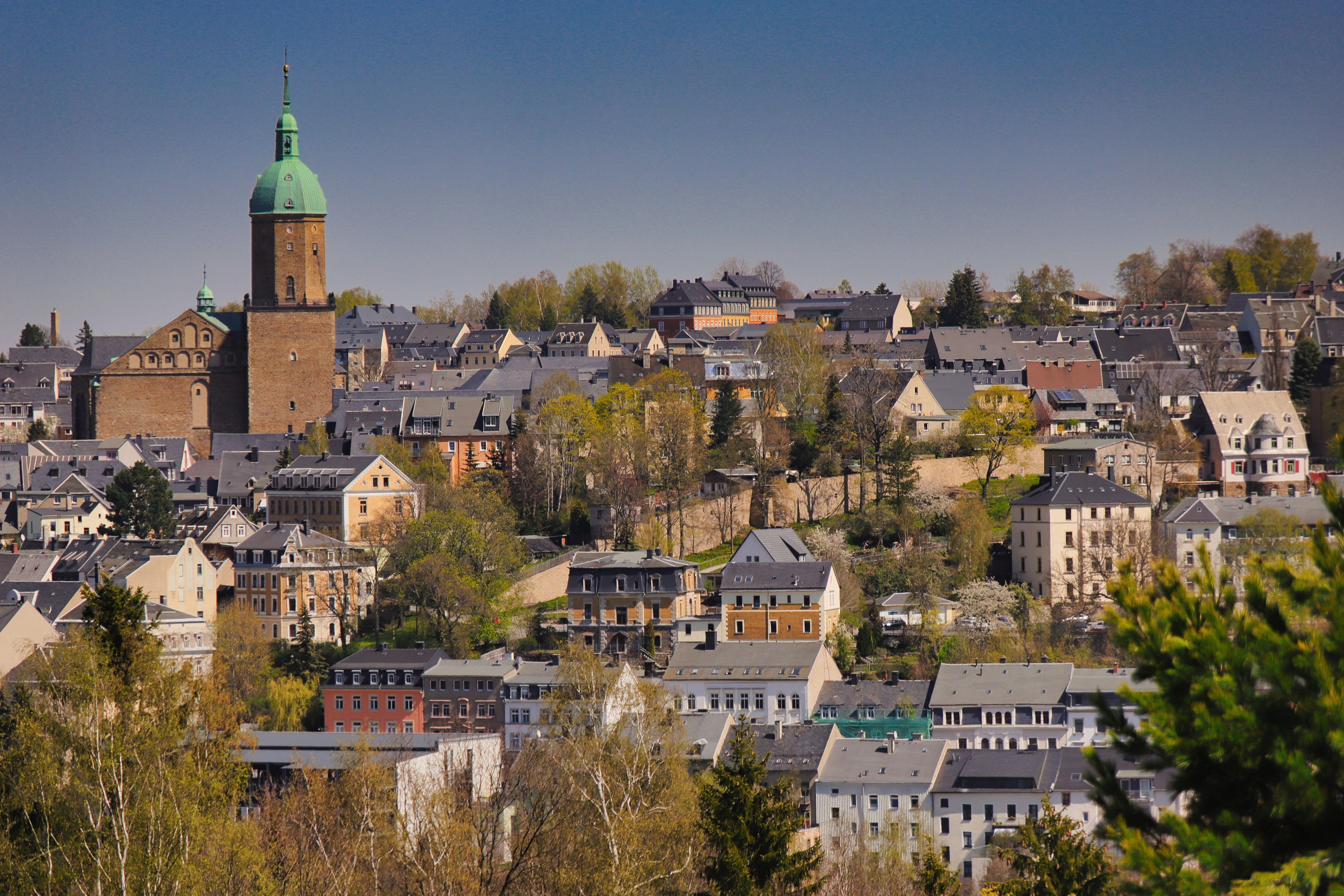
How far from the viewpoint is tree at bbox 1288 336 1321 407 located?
242ft

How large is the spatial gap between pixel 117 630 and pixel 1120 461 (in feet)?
163

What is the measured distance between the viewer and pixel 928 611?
5672 centimetres

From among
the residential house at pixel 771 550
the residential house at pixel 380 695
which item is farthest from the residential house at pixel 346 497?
the residential house at pixel 771 550

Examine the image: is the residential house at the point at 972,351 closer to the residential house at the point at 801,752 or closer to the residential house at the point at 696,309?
the residential house at the point at 696,309

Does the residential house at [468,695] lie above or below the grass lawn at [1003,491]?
below

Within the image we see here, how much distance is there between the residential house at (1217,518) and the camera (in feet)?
189

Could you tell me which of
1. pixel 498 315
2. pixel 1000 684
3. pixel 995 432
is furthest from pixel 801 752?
pixel 498 315

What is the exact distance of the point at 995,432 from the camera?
219 ft

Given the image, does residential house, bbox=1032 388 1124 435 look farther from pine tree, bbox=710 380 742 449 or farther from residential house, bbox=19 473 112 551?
residential house, bbox=19 473 112 551

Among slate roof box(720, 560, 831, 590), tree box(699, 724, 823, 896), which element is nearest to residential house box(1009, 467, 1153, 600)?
slate roof box(720, 560, 831, 590)

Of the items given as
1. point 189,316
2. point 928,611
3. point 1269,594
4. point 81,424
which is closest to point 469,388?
point 189,316

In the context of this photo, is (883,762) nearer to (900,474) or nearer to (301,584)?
(900,474)

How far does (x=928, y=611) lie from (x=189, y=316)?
131 feet

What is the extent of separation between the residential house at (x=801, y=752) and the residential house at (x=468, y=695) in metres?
8.25
